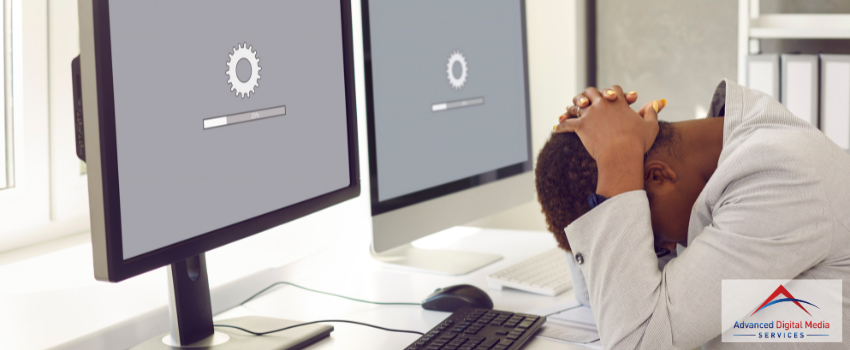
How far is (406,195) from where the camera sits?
4.23 feet

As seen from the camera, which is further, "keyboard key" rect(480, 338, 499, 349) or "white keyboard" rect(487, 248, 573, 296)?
"white keyboard" rect(487, 248, 573, 296)

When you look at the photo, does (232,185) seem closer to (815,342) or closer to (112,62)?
(112,62)

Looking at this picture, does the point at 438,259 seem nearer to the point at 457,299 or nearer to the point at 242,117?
the point at 457,299

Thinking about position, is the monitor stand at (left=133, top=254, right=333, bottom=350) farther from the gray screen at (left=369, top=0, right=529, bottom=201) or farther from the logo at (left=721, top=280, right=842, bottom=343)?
the logo at (left=721, top=280, right=842, bottom=343)

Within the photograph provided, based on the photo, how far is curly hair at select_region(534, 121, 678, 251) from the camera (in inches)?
37.4

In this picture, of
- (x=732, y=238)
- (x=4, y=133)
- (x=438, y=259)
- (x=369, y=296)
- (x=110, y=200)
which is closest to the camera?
(x=110, y=200)

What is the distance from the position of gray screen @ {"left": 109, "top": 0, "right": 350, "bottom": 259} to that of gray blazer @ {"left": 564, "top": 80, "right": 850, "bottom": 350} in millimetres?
414

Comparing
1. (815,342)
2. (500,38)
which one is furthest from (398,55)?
Result: (815,342)

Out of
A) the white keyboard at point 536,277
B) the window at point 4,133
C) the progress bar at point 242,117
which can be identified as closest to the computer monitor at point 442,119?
the white keyboard at point 536,277

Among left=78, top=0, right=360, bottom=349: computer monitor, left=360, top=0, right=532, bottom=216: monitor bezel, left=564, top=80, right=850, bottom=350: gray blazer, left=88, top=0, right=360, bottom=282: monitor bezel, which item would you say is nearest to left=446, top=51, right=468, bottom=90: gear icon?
left=360, top=0, right=532, bottom=216: monitor bezel

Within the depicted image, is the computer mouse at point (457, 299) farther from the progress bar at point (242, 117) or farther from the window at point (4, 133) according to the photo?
the window at point (4, 133)

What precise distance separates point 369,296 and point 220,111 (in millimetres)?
515

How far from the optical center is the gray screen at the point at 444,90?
4.07 ft

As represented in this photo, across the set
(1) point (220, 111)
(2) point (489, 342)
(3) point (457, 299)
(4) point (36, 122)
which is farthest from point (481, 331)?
(4) point (36, 122)
